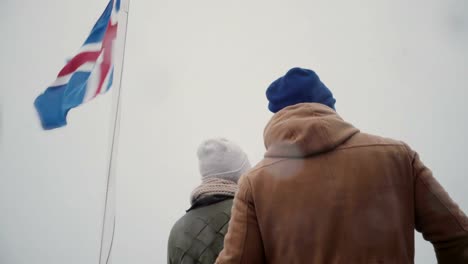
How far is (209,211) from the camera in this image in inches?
51.6

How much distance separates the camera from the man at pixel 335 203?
31.0 inches

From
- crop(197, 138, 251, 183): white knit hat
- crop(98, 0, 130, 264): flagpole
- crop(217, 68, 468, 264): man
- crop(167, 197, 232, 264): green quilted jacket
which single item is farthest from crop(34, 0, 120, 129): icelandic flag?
crop(217, 68, 468, 264): man

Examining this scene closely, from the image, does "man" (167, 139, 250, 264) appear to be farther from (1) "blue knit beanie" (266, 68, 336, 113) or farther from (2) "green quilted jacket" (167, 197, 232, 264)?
(1) "blue knit beanie" (266, 68, 336, 113)

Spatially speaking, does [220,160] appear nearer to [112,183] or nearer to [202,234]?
[202,234]

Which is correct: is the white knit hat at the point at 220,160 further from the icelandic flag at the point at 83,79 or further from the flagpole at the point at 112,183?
the icelandic flag at the point at 83,79

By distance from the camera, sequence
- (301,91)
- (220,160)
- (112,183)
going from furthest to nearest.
Result: (112,183) → (220,160) → (301,91)

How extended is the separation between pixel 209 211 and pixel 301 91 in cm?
66

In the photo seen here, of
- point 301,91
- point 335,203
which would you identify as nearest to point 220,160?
point 301,91

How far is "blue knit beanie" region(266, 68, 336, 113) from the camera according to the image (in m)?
0.98

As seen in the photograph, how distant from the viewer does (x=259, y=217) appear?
85 cm

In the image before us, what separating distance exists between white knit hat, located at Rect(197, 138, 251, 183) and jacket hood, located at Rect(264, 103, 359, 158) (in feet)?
1.89

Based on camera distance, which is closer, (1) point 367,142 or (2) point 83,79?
(1) point 367,142

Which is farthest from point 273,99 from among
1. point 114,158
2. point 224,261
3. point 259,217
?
point 114,158

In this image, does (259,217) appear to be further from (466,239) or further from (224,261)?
(466,239)
